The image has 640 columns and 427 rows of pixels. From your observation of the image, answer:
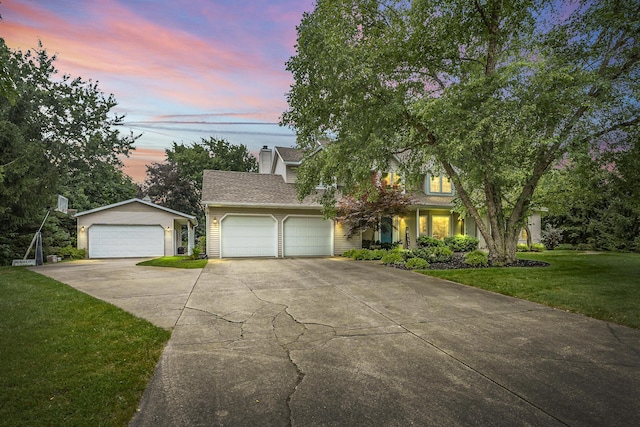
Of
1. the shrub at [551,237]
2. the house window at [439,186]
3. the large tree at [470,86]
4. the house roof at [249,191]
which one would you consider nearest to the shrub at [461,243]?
the house window at [439,186]

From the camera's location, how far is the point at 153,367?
126 inches

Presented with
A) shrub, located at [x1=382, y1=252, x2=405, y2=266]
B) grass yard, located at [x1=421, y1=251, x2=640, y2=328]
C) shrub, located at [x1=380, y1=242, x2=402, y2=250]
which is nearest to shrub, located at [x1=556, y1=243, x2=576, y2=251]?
grass yard, located at [x1=421, y1=251, x2=640, y2=328]

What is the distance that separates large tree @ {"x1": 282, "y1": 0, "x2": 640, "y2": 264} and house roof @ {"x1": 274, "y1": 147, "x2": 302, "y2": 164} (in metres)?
6.13

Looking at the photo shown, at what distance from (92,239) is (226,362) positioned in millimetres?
17432

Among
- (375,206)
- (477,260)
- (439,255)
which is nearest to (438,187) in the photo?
(375,206)

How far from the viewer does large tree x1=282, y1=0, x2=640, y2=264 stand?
25.8ft

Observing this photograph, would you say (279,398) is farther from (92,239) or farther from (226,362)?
(92,239)

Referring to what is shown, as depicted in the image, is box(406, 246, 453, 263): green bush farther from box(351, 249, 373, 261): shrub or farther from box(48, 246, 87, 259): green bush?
box(48, 246, 87, 259): green bush

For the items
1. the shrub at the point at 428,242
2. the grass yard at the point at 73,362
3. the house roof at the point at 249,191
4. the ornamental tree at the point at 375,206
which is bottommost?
the grass yard at the point at 73,362

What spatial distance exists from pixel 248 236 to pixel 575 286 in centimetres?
1216

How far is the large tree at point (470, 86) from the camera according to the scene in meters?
7.88

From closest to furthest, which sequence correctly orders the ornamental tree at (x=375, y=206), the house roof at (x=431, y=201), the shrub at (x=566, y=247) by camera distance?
the ornamental tree at (x=375, y=206) < the house roof at (x=431, y=201) < the shrub at (x=566, y=247)

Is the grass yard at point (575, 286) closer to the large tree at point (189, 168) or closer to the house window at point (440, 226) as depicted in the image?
the house window at point (440, 226)

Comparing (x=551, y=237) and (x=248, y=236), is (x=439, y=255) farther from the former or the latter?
(x=551, y=237)
